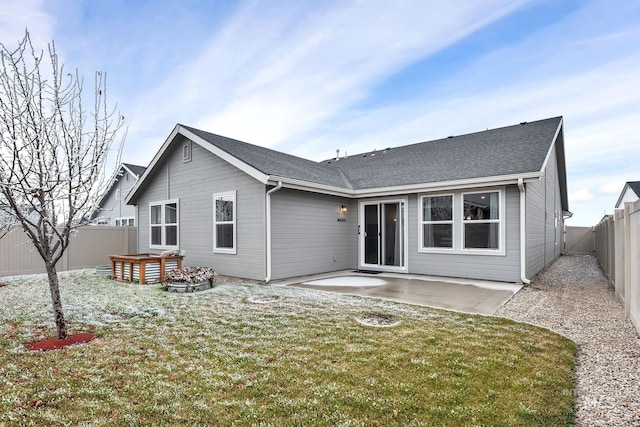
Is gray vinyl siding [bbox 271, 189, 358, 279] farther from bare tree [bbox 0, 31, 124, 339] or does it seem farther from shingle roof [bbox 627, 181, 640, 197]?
shingle roof [bbox 627, 181, 640, 197]

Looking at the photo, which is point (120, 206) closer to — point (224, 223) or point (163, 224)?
point (163, 224)

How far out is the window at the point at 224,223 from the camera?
880cm

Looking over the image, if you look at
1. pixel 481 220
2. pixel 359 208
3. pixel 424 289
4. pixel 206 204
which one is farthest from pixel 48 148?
pixel 481 220

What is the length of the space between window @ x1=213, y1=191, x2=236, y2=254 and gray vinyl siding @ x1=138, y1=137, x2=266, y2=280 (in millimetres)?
147

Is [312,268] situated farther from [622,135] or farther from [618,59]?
[622,135]

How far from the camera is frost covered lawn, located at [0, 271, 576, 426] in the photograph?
236cm

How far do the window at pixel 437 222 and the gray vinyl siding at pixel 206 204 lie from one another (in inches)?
173

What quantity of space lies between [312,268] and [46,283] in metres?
6.62

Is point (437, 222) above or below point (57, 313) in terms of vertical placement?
above

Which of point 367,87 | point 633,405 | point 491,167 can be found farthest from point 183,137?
point 633,405

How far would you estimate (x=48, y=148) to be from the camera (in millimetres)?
4023

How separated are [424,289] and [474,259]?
2093mm

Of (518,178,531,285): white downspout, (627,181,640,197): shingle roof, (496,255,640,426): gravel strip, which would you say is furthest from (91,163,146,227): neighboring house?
(627,181,640,197): shingle roof

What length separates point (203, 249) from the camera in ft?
31.5
